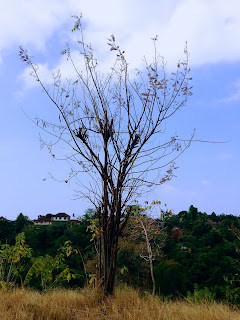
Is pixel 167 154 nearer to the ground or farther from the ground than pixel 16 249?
farther from the ground

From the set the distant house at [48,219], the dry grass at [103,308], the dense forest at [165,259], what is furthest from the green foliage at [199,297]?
the distant house at [48,219]

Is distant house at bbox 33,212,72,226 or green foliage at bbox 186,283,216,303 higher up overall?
distant house at bbox 33,212,72,226

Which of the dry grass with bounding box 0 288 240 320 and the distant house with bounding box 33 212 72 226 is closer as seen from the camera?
the dry grass with bounding box 0 288 240 320

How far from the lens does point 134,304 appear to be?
5.71 metres

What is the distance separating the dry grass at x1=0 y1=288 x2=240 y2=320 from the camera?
16.8ft

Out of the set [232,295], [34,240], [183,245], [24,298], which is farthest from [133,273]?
[24,298]

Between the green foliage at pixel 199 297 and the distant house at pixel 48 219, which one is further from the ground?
the distant house at pixel 48 219

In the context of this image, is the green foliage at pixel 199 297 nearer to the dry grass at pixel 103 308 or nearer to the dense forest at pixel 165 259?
the dry grass at pixel 103 308

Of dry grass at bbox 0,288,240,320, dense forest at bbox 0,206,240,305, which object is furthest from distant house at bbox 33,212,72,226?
dry grass at bbox 0,288,240,320

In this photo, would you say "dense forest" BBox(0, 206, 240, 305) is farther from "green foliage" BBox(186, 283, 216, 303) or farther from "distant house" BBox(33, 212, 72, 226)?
"distant house" BBox(33, 212, 72, 226)

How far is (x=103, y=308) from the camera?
5.55 m

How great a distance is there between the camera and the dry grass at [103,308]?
5113 millimetres

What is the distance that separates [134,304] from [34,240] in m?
26.3

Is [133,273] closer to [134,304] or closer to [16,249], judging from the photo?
[16,249]
